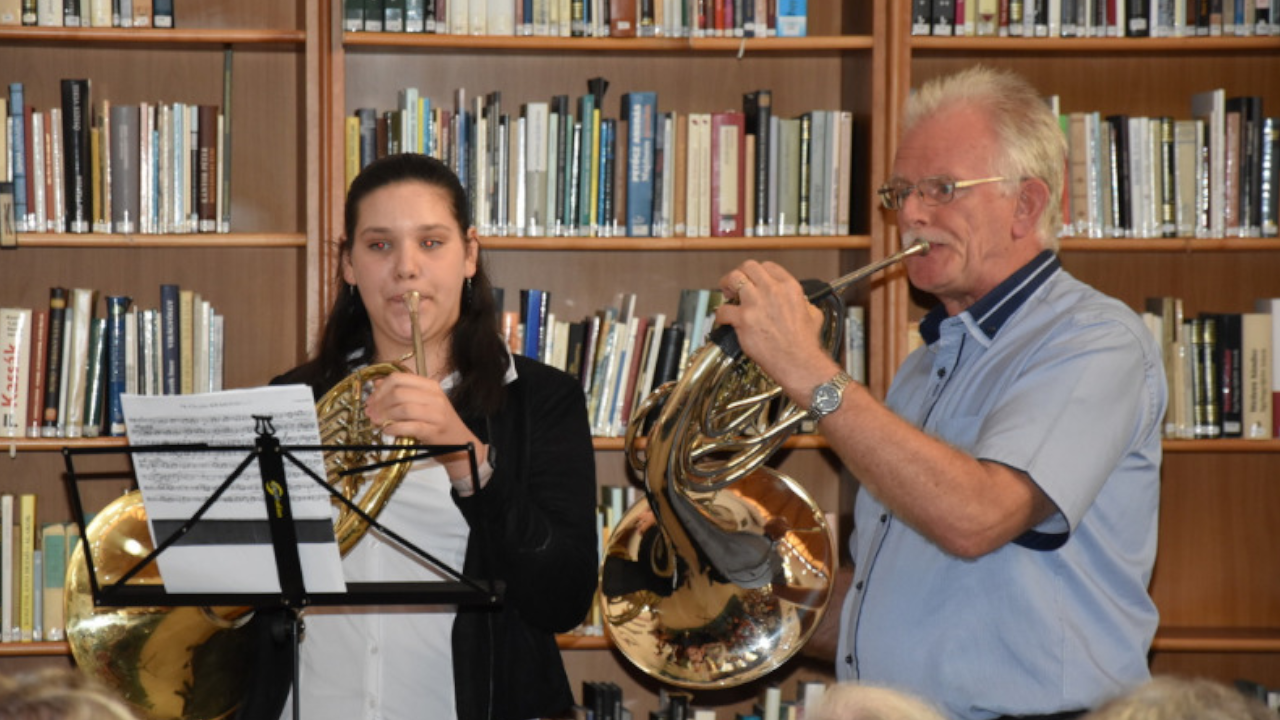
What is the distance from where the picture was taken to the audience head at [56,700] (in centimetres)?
98

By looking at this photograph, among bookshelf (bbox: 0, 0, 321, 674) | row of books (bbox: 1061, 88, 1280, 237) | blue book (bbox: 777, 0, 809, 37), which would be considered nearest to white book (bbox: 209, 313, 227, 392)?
bookshelf (bbox: 0, 0, 321, 674)

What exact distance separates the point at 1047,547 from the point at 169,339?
2.12 meters

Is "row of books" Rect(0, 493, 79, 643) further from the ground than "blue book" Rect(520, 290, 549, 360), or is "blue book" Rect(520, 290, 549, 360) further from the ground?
"blue book" Rect(520, 290, 549, 360)

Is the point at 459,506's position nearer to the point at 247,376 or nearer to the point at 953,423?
the point at 953,423

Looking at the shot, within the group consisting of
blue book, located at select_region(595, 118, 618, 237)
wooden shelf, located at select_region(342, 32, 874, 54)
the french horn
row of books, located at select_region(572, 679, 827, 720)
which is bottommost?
row of books, located at select_region(572, 679, 827, 720)

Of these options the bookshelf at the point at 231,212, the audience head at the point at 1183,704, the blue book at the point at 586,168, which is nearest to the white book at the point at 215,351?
the bookshelf at the point at 231,212

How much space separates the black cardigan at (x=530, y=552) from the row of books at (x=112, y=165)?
1.18 metres

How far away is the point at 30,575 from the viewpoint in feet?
10.3

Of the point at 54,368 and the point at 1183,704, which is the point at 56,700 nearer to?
the point at 1183,704

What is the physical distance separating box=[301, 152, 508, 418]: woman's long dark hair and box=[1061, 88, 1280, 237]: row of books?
5.11 ft

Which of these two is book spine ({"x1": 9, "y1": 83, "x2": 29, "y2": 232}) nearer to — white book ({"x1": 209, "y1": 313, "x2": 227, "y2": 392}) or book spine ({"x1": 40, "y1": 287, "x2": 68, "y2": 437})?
book spine ({"x1": 40, "y1": 287, "x2": 68, "y2": 437})

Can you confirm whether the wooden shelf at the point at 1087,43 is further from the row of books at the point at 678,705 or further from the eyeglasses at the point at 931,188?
the row of books at the point at 678,705

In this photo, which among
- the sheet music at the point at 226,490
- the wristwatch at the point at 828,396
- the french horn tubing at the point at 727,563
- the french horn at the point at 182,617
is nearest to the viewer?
the sheet music at the point at 226,490

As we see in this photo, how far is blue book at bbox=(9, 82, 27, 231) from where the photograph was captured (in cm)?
313
